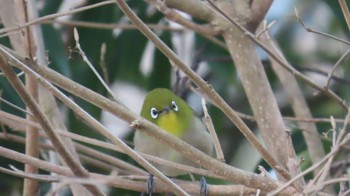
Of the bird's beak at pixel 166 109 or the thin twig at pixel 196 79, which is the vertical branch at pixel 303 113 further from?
the thin twig at pixel 196 79

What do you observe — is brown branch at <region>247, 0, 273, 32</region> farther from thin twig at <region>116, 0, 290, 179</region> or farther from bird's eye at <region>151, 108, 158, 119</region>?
thin twig at <region>116, 0, 290, 179</region>

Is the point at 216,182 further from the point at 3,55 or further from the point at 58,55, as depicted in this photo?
the point at 3,55

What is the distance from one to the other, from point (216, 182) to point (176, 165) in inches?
52.1

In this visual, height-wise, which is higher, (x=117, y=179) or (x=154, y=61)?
(x=154, y=61)

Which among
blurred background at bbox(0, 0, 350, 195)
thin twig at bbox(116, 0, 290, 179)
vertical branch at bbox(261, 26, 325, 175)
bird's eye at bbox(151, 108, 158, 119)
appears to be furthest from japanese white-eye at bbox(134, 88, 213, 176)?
thin twig at bbox(116, 0, 290, 179)

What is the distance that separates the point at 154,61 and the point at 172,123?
77 cm

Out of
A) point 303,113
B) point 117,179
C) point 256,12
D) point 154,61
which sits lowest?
point 117,179

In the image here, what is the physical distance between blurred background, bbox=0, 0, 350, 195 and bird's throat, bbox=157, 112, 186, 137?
17cm

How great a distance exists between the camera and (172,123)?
12.1 feet

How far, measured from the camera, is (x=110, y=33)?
13.7 ft

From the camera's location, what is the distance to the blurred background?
3933 mm

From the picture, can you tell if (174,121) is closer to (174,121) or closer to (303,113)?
(174,121)

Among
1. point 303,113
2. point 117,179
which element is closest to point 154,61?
point 303,113

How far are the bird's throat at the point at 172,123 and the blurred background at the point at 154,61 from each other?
0.17 meters
